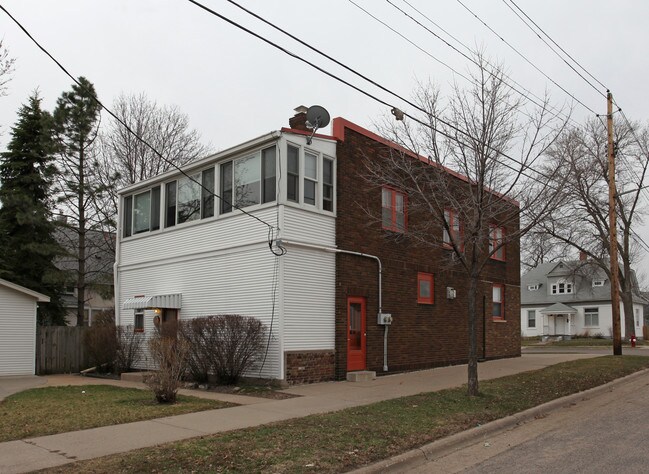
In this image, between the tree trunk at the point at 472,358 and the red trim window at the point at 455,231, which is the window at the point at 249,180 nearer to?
the red trim window at the point at 455,231

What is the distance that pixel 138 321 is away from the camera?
59.5 feet

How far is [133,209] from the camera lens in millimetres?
19594

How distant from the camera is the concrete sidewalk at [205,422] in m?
6.96

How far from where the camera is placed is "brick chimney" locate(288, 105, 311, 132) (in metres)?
15.5

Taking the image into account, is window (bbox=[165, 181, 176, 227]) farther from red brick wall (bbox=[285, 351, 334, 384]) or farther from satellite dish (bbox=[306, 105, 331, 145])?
red brick wall (bbox=[285, 351, 334, 384])

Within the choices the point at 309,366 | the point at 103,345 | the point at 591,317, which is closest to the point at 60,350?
the point at 103,345

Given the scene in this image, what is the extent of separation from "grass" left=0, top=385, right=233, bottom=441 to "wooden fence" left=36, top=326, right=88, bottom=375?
6236 millimetres

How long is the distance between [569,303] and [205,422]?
48671 mm

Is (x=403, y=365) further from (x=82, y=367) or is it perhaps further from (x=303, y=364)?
(x=82, y=367)

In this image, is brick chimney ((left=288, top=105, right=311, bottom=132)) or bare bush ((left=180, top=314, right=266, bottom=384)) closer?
bare bush ((left=180, top=314, right=266, bottom=384))

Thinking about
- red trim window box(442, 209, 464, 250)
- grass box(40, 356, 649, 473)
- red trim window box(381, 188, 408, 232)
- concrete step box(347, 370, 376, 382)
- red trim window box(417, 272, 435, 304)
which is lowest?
concrete step box(347, 370, 376, 382)

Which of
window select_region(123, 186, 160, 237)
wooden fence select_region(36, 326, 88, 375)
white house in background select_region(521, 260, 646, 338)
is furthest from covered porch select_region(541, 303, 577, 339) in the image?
wooden fence select_region(36, 326, 88, 375)

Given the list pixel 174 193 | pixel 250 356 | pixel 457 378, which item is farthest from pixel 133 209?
pixel 457 378

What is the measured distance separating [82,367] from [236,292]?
8339 mm
